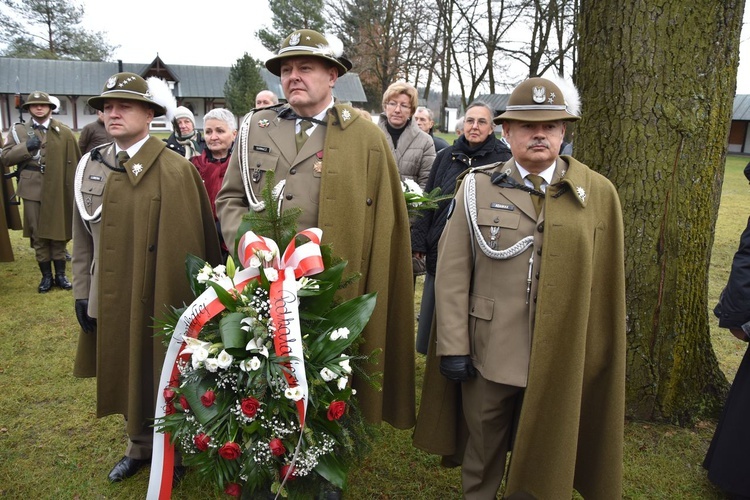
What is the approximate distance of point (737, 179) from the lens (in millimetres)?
21344

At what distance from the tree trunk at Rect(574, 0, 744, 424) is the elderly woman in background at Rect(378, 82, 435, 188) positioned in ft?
4.86

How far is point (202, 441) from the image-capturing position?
2.41 metres

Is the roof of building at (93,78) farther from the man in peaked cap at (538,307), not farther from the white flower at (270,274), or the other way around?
the white flower at (270,274)

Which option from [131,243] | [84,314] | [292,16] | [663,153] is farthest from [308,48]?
[292,16]

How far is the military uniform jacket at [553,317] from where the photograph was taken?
8.86ft

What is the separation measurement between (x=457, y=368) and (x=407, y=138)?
285cm

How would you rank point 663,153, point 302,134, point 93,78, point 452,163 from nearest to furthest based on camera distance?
point 302,134, point 663,153, point 452,163, point 93,78

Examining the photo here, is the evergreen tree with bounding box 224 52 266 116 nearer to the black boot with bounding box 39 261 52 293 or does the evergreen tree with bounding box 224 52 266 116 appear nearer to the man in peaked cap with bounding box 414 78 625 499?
the black boot with bounding box 39 261 52 293

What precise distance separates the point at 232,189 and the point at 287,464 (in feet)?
4.78

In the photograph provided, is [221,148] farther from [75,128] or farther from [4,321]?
[75,128]

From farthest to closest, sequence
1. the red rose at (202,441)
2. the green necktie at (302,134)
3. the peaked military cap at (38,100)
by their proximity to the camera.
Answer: the peaked military cap at (38,100) < the green necktie at (302,134) < the red rose at (202,441)

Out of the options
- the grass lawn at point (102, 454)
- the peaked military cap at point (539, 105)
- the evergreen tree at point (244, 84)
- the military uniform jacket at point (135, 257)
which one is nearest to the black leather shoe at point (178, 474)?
the grass lawn at point (102, 454)

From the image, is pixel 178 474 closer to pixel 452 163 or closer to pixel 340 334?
pixel 340 334

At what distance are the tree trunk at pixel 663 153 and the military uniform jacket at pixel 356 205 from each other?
1589mm
